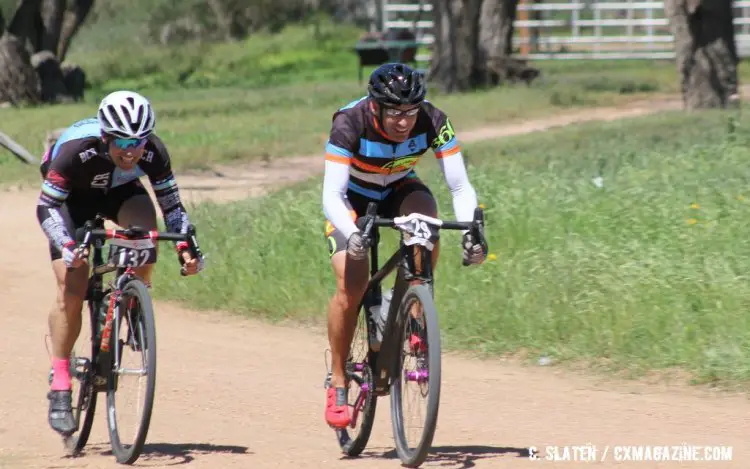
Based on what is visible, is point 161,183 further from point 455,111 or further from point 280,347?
point 455,111

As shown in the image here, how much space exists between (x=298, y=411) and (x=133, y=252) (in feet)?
6.03

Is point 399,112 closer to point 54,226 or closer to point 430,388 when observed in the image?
point 430,388

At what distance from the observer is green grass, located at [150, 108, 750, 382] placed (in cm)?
998

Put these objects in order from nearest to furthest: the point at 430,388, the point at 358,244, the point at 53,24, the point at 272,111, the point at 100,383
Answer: the point at 430,388, the point at 358,244, the point at 100,383, the point at 272,111, the point at 53,24

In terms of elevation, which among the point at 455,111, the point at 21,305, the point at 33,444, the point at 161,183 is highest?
the point at 161,183

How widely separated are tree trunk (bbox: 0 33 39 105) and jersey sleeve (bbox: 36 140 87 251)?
25.7 meters

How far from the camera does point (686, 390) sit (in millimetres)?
9117

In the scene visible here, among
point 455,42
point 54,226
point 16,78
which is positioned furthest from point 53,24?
point 54,226

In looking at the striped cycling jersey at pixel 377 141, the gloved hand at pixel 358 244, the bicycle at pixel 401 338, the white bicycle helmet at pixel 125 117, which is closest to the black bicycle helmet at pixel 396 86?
the striped cycling jersey at pixel 377 141

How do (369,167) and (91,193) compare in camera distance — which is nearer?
(369,167)

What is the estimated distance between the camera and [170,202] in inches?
306

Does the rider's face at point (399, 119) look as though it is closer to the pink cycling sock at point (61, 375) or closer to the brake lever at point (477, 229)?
the brake lever at point (477, 229)

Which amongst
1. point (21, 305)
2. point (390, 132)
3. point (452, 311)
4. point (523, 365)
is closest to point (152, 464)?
point (390, 132)

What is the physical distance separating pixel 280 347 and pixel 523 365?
6.57 feet
